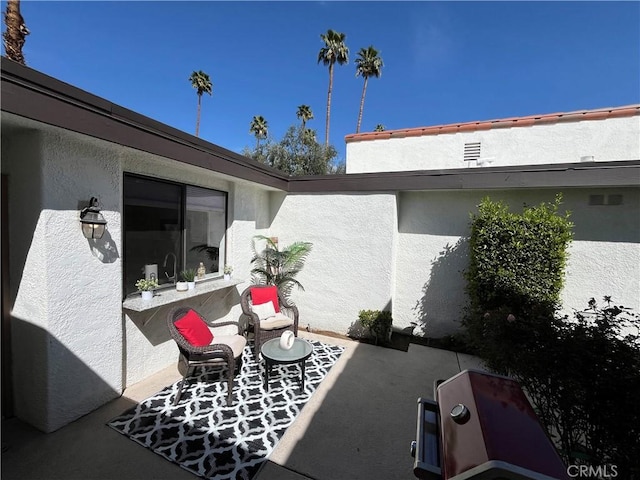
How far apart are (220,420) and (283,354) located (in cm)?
111

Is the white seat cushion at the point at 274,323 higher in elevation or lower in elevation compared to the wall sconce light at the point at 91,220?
lower

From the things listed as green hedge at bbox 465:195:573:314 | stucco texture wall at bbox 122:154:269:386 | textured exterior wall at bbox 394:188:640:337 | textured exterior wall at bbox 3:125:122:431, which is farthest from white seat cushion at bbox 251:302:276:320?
green hedge at bbox 465:195:573:314

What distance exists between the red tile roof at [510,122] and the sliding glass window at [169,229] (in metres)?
5.21

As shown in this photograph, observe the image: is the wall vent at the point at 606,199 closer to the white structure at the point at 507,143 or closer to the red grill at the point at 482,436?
the white structure at the point at 507,143

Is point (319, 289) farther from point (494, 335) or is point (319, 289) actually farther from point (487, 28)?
point (487, 28)

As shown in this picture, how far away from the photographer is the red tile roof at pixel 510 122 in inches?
235

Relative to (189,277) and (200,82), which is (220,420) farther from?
(200,82)

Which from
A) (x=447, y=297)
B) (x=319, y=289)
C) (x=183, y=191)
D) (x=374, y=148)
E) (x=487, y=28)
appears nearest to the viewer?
(x=183, y=191)

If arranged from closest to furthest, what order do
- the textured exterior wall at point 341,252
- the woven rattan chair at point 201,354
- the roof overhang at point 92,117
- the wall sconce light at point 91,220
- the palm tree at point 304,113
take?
the roof overhang at point 92,117, the wall sconce light at point 91,220, the woven rattan chair at point 201,354, the textured exterior wall at point 341,252, the palm tree at point 304,113

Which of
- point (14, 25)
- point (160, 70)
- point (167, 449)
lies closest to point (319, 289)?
point (167, 449)

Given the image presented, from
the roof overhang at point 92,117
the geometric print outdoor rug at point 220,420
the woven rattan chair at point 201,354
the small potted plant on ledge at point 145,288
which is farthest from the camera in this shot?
the small potted plant on ledge at point 145,288

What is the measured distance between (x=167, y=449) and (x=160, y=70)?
9250 mm

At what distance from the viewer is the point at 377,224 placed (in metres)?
5.82

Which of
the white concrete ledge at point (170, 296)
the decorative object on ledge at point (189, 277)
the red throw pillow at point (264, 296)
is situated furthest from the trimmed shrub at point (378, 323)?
the decorative object on ledge at point (189, 277)
